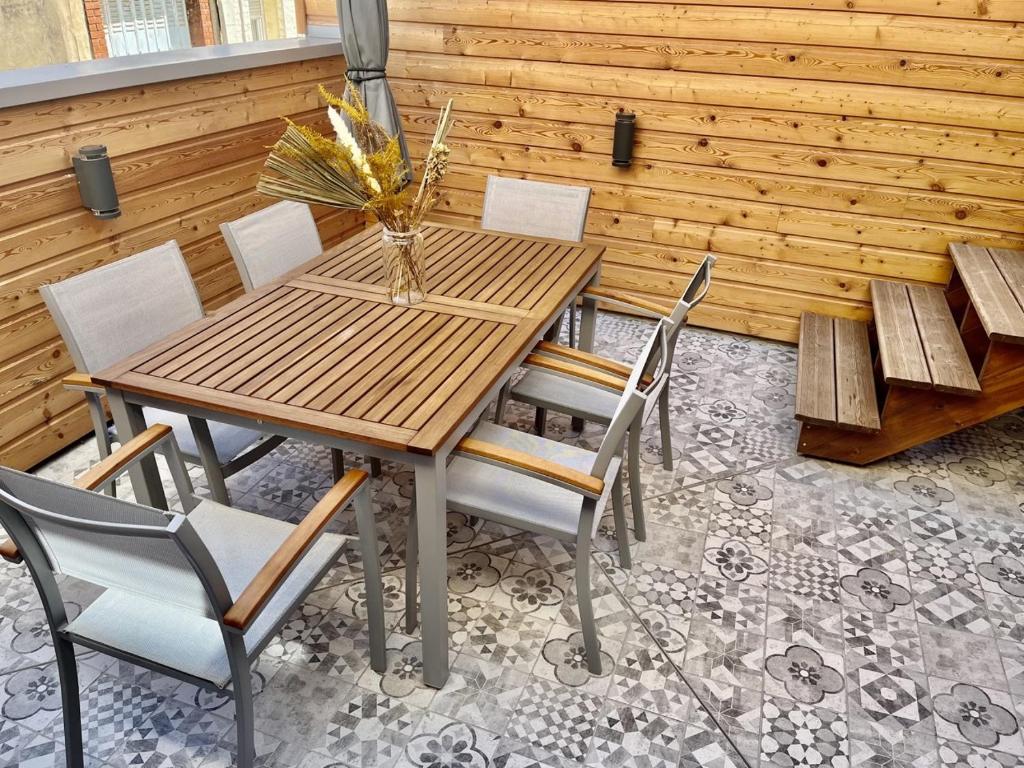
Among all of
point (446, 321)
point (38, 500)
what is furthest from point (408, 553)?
point (38, 500)

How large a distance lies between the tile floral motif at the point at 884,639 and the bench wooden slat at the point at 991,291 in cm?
121

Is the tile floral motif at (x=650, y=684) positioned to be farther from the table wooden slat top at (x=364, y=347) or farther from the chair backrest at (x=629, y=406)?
the table wooden slat top at (x=364, y=347)

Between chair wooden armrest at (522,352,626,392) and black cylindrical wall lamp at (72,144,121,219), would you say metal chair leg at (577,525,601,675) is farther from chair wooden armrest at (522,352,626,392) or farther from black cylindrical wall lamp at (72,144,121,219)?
black cylindrical wall lamp at (72,144,121,219)

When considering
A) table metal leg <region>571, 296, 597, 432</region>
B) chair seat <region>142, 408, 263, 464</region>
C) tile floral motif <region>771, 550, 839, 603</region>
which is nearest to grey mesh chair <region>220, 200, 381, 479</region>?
chair seat <region>142, 408, 263, 464</region>

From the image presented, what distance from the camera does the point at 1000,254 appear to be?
12.2 ft

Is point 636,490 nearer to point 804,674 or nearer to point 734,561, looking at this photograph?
point 734,561

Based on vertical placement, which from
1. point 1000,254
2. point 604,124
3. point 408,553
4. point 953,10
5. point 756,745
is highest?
point 953,10

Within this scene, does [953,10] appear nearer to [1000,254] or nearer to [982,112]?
[982,112]

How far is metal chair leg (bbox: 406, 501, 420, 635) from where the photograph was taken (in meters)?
2.20

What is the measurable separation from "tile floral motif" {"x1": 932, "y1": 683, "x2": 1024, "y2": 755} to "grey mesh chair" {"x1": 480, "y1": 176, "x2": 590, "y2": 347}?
1.94 meters

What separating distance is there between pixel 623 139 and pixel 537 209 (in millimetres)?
983

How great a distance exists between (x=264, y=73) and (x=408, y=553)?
9.45ft

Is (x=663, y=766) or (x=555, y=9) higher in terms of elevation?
(x=555, y=9)

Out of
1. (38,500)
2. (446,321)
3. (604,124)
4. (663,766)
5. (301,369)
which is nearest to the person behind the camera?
(38,500)
